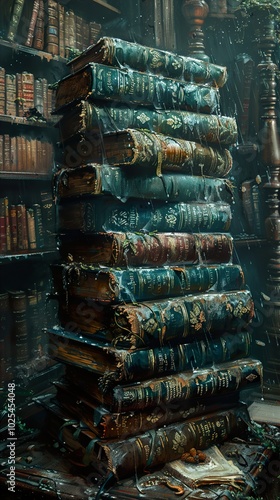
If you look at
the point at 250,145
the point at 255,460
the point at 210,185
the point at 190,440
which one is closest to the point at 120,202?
the point at 210,185

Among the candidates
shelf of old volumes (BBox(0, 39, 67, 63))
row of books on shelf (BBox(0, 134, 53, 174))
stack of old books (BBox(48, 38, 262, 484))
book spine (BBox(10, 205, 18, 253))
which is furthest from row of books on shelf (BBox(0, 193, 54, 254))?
stack of old books (BBox(48, 38, 262, 484))

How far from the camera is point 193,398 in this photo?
4.50 feet

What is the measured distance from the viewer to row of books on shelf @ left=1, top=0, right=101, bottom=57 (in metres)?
2.23

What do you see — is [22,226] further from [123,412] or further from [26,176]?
[123,412]

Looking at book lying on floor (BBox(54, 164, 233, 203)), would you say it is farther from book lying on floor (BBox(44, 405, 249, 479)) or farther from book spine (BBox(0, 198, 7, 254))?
book spine (BBox(0, 198, 7, 254))

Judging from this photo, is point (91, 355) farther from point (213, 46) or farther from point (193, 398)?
point (213, 46)

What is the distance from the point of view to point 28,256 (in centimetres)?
223

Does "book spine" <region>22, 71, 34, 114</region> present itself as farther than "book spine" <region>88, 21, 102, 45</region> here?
No

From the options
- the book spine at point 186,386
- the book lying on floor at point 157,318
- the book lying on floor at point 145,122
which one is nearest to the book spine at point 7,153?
the book lying on floor at point 145,122

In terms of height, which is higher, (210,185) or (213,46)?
(213,46)

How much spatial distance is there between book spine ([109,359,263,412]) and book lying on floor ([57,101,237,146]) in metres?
0.77

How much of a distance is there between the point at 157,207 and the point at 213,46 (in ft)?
5.81

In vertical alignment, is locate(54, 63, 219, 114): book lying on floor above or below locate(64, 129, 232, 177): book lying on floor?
above

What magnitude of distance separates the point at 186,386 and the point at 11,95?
1.71 metres
